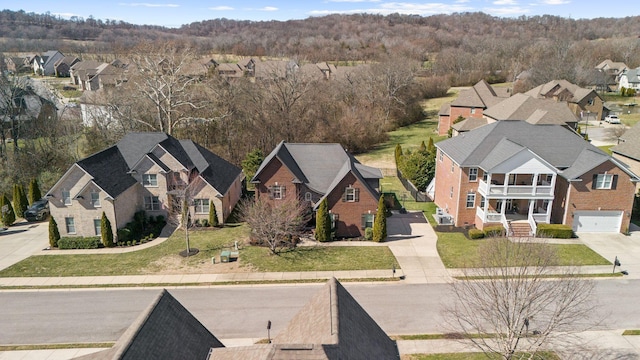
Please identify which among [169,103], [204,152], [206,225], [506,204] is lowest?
[206,225]

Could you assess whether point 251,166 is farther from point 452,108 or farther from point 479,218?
point 452,108

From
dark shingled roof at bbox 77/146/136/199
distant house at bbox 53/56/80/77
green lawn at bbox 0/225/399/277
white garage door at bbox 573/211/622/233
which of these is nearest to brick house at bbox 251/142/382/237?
green lawn at bbox 0/225/399/277

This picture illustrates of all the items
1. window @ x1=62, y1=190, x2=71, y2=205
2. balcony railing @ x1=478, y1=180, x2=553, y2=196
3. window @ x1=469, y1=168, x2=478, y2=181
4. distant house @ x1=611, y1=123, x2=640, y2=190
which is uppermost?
distant house @ x1=611, y1=123, x2=640, y2=190

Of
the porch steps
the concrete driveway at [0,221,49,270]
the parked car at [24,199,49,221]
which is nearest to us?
the concrete driveway at [0,221,49,270]

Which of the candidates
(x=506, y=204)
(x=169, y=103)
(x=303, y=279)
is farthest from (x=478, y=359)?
(x=169, y=103)

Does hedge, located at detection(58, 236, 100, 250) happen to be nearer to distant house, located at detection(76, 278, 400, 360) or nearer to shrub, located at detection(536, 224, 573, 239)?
distant house, located at detection(76, 278, 400, 360)
